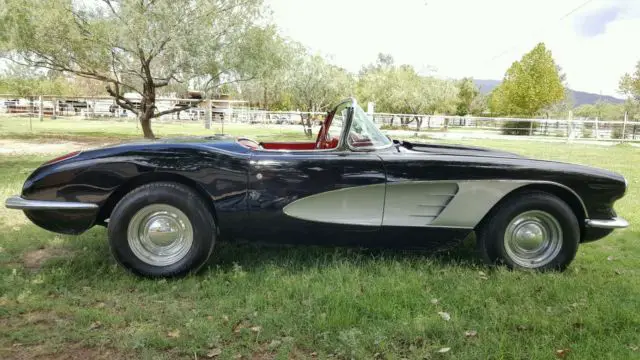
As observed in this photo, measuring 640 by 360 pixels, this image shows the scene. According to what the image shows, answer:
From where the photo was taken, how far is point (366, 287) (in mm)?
3215

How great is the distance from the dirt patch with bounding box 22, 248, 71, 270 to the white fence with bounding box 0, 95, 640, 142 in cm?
1289

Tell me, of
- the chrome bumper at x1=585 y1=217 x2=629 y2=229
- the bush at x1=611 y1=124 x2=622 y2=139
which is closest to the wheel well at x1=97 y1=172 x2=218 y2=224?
the chrome bumper at x1=585 y1=217 x2=629 y2=229

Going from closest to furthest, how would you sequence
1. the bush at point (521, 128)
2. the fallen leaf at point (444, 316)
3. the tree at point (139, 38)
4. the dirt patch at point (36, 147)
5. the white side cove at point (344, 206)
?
the fallen leaf at point (444, 316)
the white side cove at point (344, 206)
the dirt patch at point (36, 147)
the tree at point (139, 38)
the bush at point (521, 128)

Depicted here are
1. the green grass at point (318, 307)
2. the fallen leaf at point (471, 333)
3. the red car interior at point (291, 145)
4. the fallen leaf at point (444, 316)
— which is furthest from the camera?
the red car interior at point (291, 145)

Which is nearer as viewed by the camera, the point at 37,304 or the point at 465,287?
the point at 37,304

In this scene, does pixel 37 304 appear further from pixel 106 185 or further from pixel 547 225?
pixel 547 225

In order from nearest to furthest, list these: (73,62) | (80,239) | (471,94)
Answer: (80,239)
(73,62)
(471,94)

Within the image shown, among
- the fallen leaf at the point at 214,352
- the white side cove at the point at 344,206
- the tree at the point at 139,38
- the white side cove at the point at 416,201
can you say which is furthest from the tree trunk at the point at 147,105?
the fallen leaf at the point at 214,352

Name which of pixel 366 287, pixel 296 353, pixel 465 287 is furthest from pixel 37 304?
pixel 465 287

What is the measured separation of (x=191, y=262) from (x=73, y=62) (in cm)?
1378

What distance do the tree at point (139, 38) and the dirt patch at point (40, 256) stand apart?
10.5 metres

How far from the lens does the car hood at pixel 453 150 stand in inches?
149

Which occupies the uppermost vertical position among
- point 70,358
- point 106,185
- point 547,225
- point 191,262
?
point 106,185

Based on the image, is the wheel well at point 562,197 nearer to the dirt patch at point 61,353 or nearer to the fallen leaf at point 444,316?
the fallen leaf at point 444,316
